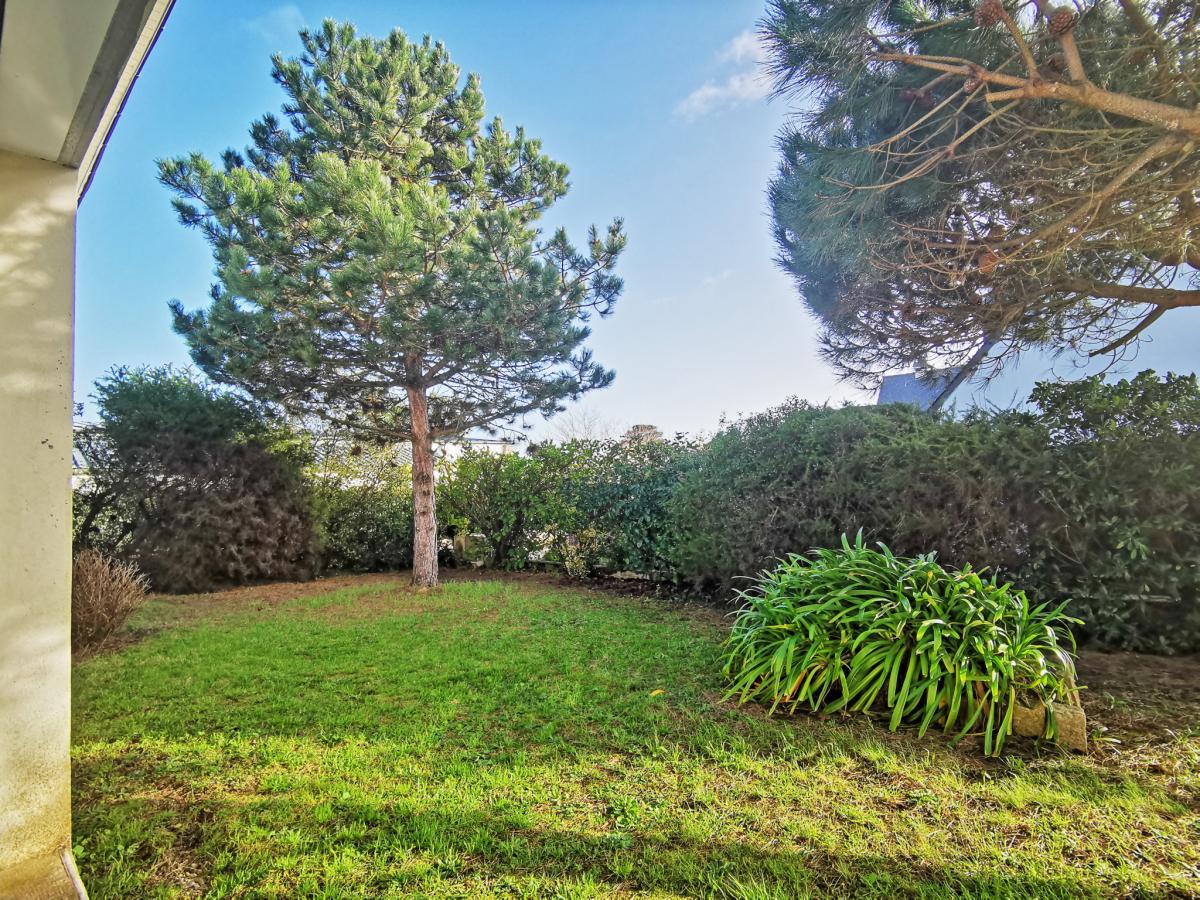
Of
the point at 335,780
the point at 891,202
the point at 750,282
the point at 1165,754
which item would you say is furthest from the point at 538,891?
the point at 750,282

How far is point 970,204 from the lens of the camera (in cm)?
461

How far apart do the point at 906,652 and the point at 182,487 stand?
798cm

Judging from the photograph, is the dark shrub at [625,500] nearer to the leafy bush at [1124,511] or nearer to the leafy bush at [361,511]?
the leafy bush at [361,511]

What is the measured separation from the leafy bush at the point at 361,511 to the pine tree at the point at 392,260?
4.66 ft

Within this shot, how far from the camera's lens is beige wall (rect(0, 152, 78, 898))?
140 cm

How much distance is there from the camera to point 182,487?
21.4ft

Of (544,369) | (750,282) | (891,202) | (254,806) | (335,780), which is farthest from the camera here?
(750,282)

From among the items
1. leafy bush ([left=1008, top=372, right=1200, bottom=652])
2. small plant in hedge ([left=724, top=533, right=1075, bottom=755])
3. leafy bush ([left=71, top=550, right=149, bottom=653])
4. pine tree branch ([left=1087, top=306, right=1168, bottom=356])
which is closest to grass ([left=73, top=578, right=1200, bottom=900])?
small plant in hedge ([left=724, top=533, right=1075, bottom=755])

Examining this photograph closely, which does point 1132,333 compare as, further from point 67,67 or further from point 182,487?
point 182,487

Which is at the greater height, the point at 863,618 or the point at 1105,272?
the point at 1105,272

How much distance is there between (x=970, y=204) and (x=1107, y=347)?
2206mm

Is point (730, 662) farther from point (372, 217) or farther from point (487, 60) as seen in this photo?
point (487, 60)

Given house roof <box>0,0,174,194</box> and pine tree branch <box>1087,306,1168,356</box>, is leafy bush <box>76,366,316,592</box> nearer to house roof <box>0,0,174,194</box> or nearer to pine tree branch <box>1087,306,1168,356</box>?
house roof <box>0,0,174,194</box>

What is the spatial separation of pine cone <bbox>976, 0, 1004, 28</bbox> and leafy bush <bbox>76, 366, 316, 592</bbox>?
27.7 ft
